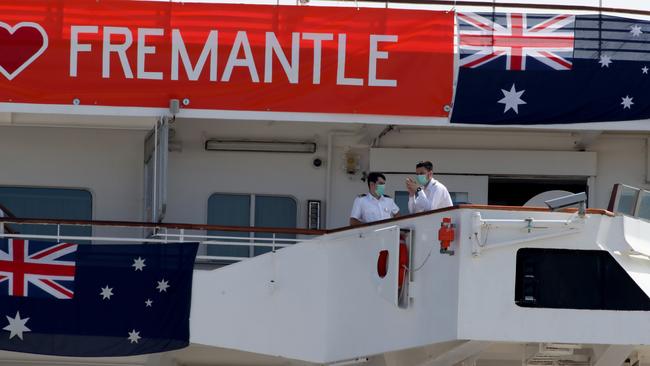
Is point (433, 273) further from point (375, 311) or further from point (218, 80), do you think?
point (218, 80)

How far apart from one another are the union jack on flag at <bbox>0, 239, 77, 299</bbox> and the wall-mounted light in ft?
8.94

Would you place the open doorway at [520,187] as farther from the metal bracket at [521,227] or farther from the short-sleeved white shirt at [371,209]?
the metal bracket at [521,227]

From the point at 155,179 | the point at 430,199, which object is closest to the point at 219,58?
the point at 155,179

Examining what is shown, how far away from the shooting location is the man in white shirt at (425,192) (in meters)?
15.3

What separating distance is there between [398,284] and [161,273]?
2.52 metres

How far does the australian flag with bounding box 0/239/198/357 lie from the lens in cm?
1564

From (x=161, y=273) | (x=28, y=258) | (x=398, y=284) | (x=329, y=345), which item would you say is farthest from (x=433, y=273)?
(x=28, y=258)

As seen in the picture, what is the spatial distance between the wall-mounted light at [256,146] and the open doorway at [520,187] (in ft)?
7.04

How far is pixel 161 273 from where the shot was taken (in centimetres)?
1569

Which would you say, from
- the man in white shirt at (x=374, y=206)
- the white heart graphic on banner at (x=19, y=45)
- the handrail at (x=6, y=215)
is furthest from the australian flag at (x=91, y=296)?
the white heart graphic on banner at (x=19, y=45)

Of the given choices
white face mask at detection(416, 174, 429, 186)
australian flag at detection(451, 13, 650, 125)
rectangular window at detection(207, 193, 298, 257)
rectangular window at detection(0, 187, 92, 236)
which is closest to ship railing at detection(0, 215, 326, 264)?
rectangular window at detection(0, 187, 92, 236)

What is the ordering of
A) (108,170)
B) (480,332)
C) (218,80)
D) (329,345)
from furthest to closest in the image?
(108,170) → (218,80) → (329,345) → (480,332)

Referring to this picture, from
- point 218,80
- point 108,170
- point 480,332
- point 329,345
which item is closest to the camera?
point 480,332

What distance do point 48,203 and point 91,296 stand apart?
2471 mm
